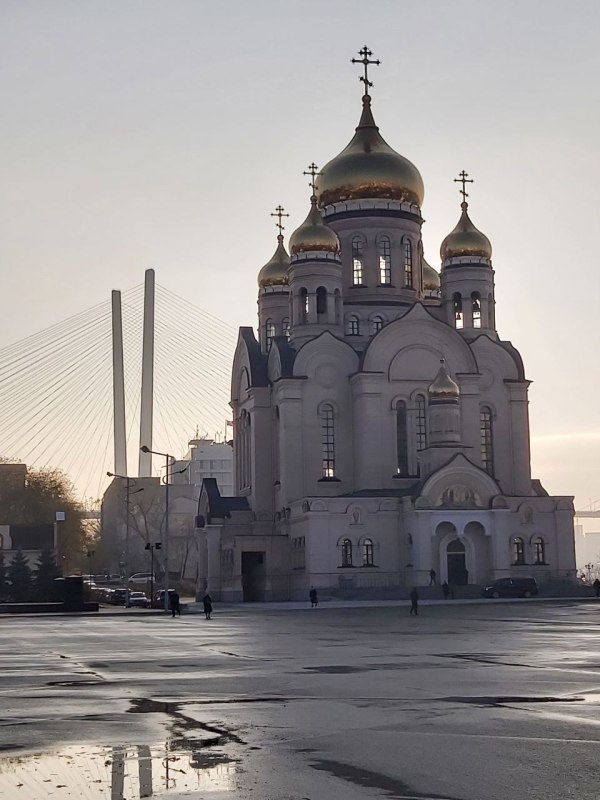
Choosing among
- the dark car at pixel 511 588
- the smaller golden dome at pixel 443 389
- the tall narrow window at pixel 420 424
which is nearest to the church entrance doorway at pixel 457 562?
the dark car at pixel 511 588

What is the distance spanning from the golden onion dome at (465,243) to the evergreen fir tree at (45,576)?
2752cm

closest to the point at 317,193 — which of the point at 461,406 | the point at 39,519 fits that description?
the point at 461,406

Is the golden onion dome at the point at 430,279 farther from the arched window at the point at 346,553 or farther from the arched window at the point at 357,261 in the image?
the arched window at the point at 346,553

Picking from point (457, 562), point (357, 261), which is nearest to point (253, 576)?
point (457, 562)

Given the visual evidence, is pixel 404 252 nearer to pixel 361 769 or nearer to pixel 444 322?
pixel 444 322

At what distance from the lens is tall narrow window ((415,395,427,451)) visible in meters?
62.5

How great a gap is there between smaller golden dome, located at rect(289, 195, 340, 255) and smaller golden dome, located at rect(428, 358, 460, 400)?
A: 9.16 metres

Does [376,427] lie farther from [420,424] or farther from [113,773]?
[113,773]

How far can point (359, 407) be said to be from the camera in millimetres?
62219

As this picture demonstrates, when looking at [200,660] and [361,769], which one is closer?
[361,769]

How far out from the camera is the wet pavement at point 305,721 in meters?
9.10

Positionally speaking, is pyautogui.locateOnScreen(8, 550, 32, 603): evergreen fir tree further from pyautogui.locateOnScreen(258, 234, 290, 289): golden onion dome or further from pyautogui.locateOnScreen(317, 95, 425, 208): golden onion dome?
pyautogui.locateOnScreen(317, 95, 425, 208): golden onion dome

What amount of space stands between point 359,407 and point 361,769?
2075 inches

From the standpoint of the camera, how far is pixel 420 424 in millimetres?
62844
